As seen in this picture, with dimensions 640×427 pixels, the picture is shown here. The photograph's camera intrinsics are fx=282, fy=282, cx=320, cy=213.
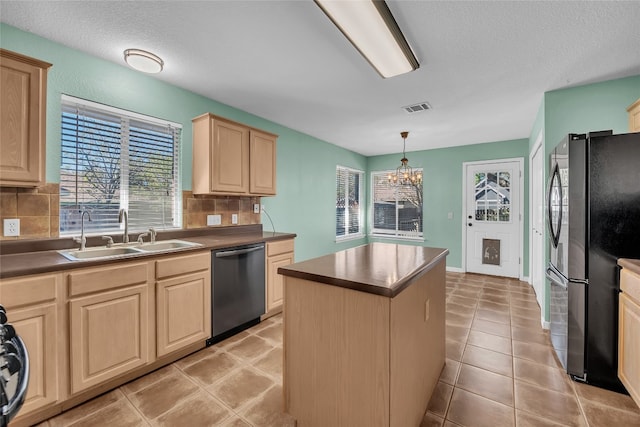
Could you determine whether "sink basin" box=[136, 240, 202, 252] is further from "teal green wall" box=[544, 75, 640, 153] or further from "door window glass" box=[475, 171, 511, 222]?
"door window glass" box=[475, 171, 511, 222]

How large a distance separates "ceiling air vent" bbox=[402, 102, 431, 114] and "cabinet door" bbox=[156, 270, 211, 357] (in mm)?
2828

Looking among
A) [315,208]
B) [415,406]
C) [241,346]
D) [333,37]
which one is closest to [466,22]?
[333,37]

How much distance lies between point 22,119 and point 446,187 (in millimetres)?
5649

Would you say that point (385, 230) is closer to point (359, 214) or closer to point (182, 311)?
point (359, 214)

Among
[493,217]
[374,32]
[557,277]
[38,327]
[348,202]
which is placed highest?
[374,32]

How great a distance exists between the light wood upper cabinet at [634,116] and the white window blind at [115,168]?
4079 millimetres

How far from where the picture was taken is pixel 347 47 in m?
2.10

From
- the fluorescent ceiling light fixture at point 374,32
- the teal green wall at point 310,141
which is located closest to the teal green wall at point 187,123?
the teal green wall at point 310,141

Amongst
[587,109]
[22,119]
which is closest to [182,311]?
[22,119]

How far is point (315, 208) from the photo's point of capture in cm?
481

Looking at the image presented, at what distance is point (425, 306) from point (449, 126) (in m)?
3.23

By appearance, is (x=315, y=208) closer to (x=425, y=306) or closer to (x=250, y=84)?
(x=250, y=84)

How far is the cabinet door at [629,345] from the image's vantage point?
65.1 inches

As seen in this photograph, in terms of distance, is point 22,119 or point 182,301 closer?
point 22,119
